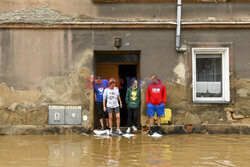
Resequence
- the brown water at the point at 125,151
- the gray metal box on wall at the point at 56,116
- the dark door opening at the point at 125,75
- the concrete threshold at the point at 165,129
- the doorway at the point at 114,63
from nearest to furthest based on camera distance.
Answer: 1. the brown water at the point at 125,151
2. the concrete threshold at the point at 165,129
3. the gray metal box on wall at the point at 56,116
4. the doorway at the point at 114,63
5. the dark door opening at the point at 125,75

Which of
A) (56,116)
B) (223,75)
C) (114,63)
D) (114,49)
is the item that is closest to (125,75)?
(114,63)

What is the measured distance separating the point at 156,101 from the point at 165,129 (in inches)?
35.8

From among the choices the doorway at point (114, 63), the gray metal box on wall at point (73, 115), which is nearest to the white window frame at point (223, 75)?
the doorway at point (114, 63)

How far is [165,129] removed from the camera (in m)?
8.44

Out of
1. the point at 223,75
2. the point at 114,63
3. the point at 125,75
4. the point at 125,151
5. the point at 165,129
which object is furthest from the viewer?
the point at 125,75

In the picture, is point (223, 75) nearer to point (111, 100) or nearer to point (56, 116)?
point (111, 100)

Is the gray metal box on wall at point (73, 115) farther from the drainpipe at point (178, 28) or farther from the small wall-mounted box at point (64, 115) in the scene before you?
the drainpipe at point (178, 28)

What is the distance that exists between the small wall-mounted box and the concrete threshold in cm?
13

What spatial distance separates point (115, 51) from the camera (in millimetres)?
8781

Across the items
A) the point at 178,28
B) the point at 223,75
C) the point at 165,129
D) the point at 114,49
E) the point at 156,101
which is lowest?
the point at 165,129

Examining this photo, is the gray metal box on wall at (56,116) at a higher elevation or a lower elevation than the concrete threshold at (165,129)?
higher

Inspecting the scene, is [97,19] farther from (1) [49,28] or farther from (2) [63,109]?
(2) [63,109]

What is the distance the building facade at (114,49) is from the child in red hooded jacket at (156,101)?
1.28ft

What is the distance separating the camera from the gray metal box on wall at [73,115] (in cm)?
850
